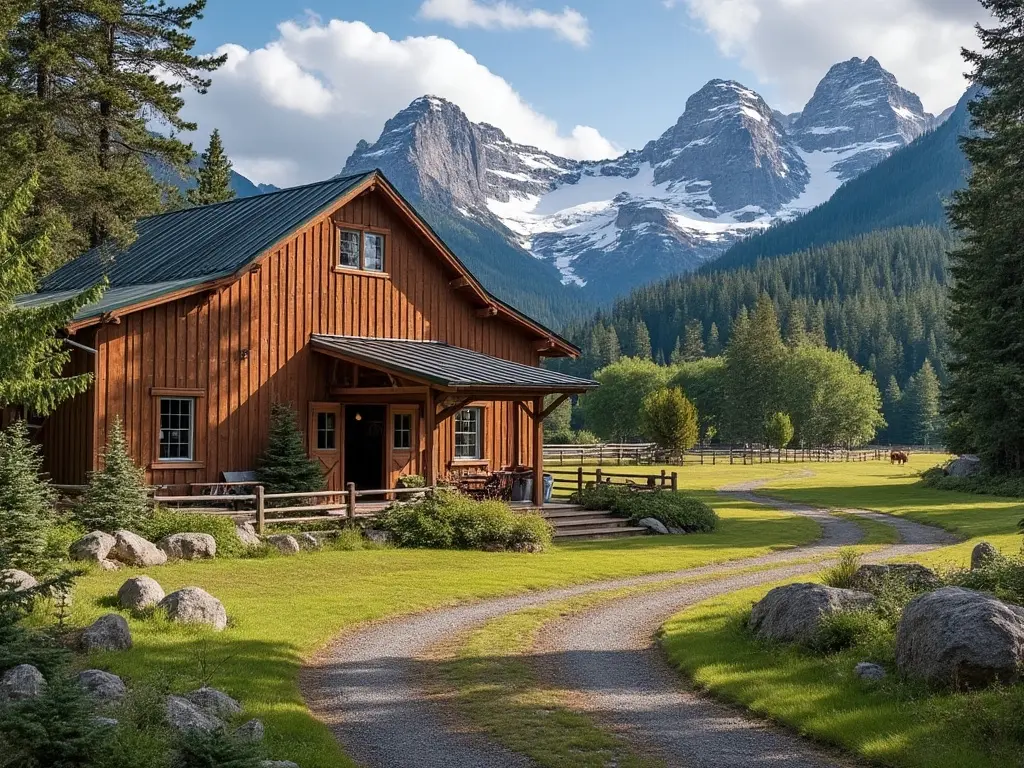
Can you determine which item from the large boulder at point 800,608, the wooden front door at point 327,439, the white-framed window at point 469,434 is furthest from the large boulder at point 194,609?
the white-framed window at point 469,434

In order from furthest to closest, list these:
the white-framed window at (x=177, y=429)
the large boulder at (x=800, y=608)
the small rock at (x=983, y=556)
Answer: the white-framed window at (x=177, y=429) → the small rock at (x=983, y=556) → the large boulder at (x=800, y=608)

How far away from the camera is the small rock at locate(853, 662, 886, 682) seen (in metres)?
10.4

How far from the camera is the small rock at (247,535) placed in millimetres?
20312

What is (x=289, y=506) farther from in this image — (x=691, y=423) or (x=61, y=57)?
(x=691, y=423)

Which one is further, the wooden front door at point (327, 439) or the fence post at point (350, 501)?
the wooden front door at point (327, 439)

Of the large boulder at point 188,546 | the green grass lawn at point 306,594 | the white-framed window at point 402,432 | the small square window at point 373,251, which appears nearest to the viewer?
the green grass lawn at point 306,594

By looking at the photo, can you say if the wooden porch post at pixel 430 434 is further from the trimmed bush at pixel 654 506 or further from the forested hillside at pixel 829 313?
the forested hillside at pixel 829 313

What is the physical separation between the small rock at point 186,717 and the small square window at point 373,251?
1935 cm

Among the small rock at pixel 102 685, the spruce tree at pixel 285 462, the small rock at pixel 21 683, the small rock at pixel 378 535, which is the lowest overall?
the small rock at pixel 102 685

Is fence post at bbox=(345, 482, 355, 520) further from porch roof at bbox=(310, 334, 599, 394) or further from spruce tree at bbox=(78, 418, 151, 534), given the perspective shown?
spruce tree at bbox=(78, 418, 151, 534)

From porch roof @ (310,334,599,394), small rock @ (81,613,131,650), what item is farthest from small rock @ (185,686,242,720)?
porch roof @ (310,334,599,394)

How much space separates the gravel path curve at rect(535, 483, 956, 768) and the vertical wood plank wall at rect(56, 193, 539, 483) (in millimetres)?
11307

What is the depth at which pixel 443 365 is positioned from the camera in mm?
25250

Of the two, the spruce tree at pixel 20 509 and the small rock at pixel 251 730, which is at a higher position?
the spruce tree at pixel 20 509
